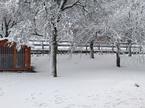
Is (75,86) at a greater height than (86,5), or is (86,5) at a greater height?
(86,5)

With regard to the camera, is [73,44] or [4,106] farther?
[73,44]

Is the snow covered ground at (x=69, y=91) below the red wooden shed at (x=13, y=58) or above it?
below

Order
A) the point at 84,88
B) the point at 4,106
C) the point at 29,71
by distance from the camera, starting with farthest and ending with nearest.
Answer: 1. the point at 29,71
2. the point at 84,88
3. the point at 4,106

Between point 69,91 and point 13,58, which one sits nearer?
point 69,91

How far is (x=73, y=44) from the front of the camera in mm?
25609

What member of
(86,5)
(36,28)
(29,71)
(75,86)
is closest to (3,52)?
(29,71)

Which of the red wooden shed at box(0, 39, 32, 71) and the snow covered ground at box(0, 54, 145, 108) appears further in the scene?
the red wooden shed at box(0, 39, 32, 71)

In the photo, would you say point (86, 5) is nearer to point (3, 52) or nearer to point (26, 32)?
point (26, 32)

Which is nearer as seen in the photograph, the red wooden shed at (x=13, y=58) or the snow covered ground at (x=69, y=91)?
the snow covered ground at (x=69, y=91)

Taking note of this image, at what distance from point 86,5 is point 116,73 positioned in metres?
5.54

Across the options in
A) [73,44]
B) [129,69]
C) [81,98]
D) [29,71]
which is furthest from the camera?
[129,69]

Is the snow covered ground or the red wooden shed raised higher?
the red wooden shed

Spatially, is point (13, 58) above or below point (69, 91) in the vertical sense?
above

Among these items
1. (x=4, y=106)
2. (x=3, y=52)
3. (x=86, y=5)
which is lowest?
(x=4, y=106)
